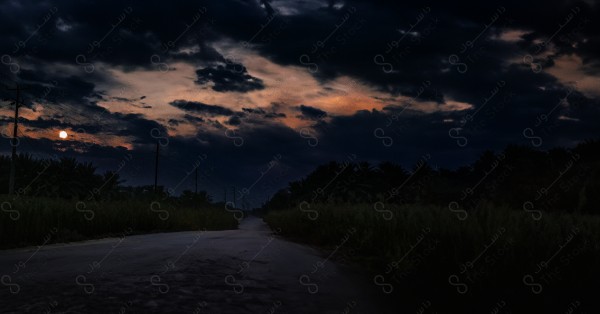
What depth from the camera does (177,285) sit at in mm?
5945

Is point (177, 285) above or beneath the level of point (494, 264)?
beneath

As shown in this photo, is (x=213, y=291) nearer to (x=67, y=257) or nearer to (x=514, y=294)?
(x=514, y=294)

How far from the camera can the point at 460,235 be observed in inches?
268

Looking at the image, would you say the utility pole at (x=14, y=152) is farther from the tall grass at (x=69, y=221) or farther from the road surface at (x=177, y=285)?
the road surface at (x=177, y=285)

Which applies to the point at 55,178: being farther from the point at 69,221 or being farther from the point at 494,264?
the point at 494,264

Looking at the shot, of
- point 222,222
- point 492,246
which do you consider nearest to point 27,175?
point 222,222

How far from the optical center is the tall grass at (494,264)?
5168 mm

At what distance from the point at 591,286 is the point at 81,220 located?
1769 centimetres

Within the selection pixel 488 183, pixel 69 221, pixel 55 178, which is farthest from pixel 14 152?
pixel 488 183

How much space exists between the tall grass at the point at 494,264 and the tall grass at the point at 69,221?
35.5 ft

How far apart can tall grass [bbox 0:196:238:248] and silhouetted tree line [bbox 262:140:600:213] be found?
7.89m

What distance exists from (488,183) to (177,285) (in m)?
27.4

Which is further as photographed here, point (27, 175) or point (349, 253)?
point (27, 175)

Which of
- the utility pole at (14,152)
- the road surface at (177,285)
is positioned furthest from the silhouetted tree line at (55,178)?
the road surface at (177,285)
